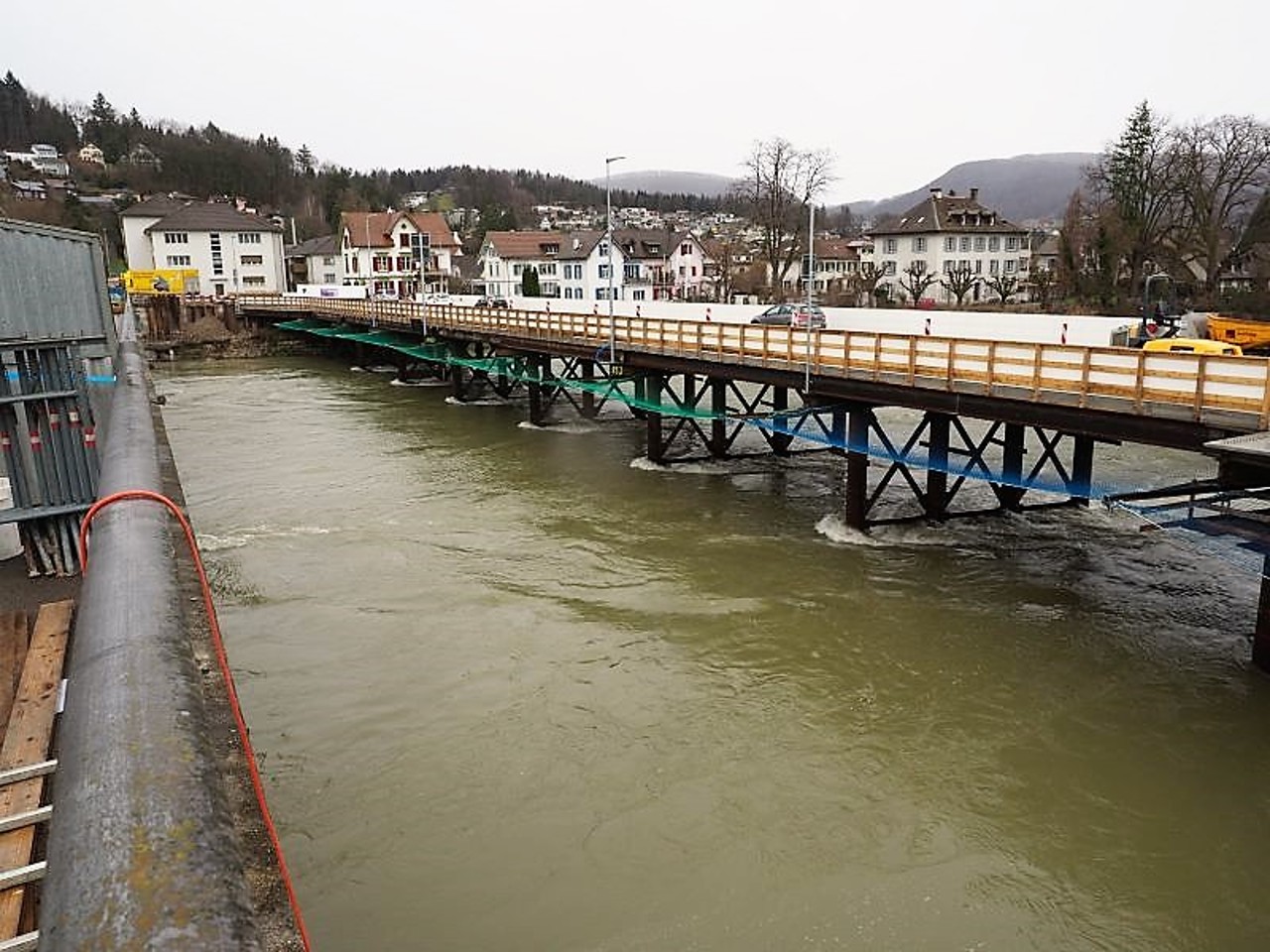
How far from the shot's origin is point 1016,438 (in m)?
18.4

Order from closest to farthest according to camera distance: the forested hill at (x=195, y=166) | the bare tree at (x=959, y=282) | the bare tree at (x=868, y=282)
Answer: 1. the bare tree at (x=959, y=282)
2. the bare tree at (x=868, y=282)
3. the forested hill at (x=195, y=166)

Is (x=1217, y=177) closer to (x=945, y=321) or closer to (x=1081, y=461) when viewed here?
(x=945, y=321)

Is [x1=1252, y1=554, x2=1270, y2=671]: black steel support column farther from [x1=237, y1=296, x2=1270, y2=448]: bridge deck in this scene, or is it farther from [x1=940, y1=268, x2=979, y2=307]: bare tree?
[x1=940, y1=268, x2=979, y2=307]: bare tree

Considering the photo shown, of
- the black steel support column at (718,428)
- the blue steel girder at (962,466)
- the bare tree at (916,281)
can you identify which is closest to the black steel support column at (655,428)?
the black steel support column at (718,428)

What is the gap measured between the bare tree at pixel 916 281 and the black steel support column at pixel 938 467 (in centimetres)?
4867

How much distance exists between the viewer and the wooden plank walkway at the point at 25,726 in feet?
15.4

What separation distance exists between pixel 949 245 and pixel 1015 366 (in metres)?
59.8

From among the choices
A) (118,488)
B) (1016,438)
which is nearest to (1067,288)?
(1016,438)

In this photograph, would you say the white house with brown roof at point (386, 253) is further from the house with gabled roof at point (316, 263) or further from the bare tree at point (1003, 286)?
the bare tree at point (1003, 286)

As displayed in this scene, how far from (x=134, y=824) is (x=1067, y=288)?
207ft

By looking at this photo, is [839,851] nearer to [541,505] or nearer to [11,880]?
[11,880]

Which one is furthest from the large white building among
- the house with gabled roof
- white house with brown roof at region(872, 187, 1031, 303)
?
white house with brown roof at region(872, 187, 1031, 303)

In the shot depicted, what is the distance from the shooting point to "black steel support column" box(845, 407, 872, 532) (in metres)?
19.0

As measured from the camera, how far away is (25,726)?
7.05 metres
